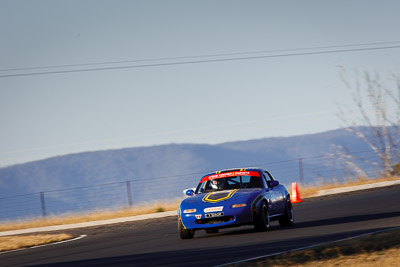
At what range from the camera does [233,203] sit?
593 inches

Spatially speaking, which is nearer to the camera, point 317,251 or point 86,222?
point 317,251

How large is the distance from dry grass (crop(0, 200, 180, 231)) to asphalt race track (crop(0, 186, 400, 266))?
8134 millimetres

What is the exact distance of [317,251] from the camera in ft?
36.5

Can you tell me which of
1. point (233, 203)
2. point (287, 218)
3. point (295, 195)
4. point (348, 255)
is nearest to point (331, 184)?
point (295, 195)

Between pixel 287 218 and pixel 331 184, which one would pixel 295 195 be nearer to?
pixel 331 184

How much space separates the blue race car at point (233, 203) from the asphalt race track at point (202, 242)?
304mm

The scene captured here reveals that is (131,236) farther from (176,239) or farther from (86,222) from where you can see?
(86,222)

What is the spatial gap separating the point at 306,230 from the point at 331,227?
561 millimetres

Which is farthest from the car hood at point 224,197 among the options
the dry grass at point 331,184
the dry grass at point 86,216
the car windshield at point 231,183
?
the dry grass at point 331,184

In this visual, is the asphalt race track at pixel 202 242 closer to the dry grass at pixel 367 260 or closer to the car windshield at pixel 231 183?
the car windshield at pixel 231 183

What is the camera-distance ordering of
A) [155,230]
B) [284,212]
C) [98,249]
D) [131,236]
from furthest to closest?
[155,230], [131,236], [284,212], [98,249]

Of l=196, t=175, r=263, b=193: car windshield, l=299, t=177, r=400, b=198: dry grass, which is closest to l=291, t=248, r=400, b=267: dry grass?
l=196, t=175, r=263, b=193: car windshield

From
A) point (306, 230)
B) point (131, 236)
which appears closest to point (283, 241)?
point (306, 230)

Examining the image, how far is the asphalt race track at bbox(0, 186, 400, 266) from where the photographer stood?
1209 cm
